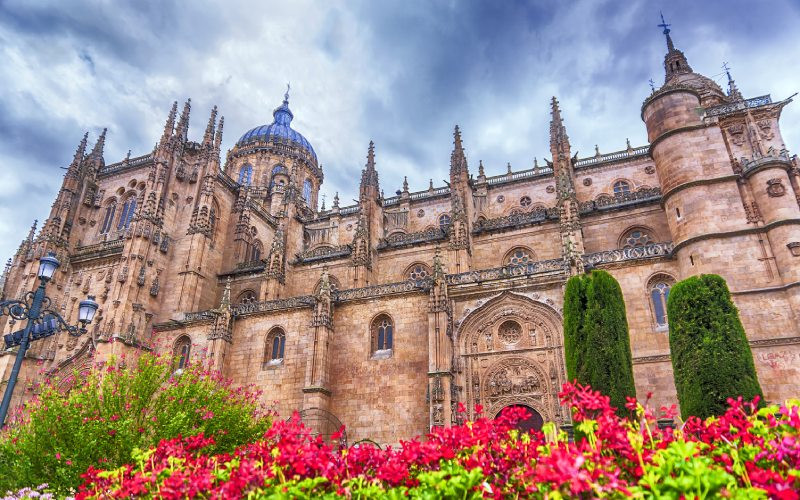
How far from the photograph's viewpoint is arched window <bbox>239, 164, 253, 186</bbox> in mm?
51125

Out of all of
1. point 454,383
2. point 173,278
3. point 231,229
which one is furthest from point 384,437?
point 231,229

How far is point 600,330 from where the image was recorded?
1527 centimetres

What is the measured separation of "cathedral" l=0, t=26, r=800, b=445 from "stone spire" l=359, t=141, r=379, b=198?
16 cm

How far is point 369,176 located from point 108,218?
1930cm

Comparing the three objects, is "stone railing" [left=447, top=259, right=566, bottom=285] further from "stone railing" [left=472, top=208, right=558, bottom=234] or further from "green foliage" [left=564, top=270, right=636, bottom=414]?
"stone railing" [left=472, top=208, right=558, bottom=234]

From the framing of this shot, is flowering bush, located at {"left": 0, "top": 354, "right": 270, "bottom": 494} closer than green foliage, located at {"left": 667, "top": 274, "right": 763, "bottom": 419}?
Yes

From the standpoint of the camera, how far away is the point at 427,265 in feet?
106

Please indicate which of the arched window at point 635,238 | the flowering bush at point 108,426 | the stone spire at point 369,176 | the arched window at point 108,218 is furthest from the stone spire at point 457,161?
the arched window at point 108,218

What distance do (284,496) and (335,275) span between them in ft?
97.4

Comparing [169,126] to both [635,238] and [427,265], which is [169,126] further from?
[635,238]

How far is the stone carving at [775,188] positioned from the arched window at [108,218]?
39028 millimetres

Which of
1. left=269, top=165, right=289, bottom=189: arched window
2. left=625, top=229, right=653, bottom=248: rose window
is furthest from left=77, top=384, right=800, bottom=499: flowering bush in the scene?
left=269, top=165, right=289, bottom=189: arched window

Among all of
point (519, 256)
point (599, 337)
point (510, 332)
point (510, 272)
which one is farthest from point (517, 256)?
point (599, 337)

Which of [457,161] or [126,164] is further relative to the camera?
[126,164]
